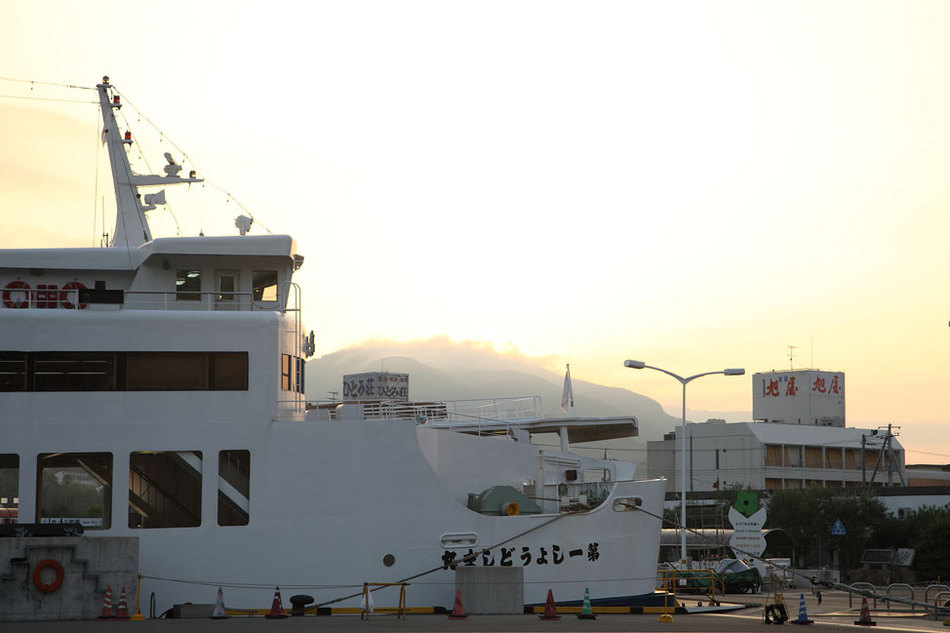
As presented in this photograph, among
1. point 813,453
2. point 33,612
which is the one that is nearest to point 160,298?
point 33,612

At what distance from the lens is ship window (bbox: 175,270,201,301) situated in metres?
27.2

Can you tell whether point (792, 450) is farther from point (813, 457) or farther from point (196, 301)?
point (196, 301)

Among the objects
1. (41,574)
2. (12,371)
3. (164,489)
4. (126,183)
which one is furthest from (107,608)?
(126,183)

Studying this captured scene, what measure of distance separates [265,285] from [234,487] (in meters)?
5.41

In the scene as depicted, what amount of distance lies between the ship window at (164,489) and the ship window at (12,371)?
9.91 feet

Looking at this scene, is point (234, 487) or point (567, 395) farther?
point (567, 395)

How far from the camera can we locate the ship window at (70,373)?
81.8ft

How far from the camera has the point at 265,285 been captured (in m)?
27.7

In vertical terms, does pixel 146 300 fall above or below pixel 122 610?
above

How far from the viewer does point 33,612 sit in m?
22.8

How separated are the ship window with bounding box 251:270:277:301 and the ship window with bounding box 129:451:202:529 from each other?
4.64 m

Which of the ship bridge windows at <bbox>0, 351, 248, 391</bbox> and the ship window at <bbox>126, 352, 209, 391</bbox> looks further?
the ship window at <bbox>126, 352, 209, 391</bbox>

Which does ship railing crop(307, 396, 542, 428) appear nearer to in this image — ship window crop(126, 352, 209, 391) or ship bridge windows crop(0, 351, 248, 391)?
ship bridge windows crop(0, 351, 248, 391)

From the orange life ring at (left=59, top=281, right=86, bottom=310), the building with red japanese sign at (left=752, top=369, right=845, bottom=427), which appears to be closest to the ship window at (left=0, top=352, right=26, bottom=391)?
the orange life ring at (left=59, top=281, right=86, bottom=310)
